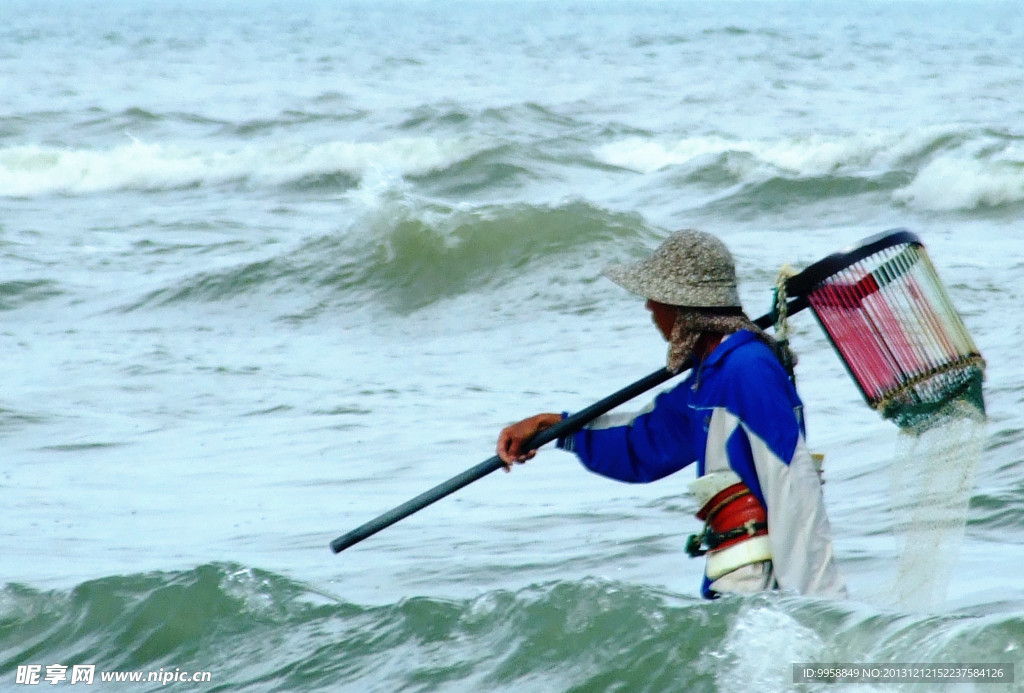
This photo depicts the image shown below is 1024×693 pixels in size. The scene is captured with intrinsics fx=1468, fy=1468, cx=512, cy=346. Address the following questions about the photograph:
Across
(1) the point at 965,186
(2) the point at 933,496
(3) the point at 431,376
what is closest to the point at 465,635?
(2) the point at 933,496

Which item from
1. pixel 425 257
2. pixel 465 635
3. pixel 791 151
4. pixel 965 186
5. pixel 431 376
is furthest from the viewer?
pixel 791 151

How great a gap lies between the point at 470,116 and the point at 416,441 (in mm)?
15375

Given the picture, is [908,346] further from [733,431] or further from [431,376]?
[431,376]

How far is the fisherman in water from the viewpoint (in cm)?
317

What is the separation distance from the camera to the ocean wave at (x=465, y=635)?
370 cm

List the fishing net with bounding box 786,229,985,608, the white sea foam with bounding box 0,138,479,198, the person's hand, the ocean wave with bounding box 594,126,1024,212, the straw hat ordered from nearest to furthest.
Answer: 1. the straw hat
2. the fishing net with bounding box 786,229,985,608
3. the person's hand
4. the ocean wave with bounding box 594,126,1024,212
5. the white sea foam with bounding box 0,138,479,198

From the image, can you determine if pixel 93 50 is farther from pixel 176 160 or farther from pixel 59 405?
pixel 59 405

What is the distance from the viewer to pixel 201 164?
19.9 metres

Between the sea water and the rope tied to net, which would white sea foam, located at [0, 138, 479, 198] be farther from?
the rope tied to net

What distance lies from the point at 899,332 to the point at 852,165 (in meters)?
14.4

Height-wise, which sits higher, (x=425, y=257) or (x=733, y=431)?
(x=733, y=431)

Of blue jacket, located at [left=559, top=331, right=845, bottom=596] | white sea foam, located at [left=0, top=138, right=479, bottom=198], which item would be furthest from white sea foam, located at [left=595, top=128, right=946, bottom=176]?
blue jacket, located at [left=559, top=331, right=845, bottom=596]

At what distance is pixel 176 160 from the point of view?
20.2 meters

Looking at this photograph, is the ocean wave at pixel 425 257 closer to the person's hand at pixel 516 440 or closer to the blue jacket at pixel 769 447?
the person's hand at pixel 516 440
